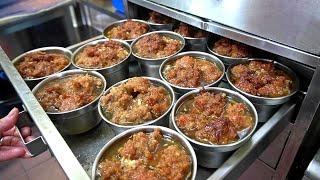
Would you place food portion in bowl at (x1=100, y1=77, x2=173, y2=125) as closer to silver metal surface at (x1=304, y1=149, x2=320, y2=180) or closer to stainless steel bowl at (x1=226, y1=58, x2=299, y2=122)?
stainless steel bowl at (x1=226, y1=58, x2=299, y2=122)

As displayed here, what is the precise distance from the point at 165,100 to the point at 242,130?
457 mm

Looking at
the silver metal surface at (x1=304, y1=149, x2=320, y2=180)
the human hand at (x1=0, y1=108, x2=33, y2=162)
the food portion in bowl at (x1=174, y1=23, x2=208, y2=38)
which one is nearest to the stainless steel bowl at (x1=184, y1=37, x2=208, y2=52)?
the food portion in bowl at (x1=174, y1=23, x2=208, y2=38)

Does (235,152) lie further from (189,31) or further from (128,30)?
(128,30)

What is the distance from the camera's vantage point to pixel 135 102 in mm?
1550

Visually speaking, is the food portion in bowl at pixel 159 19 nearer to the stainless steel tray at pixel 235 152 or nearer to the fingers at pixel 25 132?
the stainless steel tray at pixel 235 152

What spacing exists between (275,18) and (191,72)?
55 cm

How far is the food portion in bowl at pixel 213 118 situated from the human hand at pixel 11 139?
92 centimetres

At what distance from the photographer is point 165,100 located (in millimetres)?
1535

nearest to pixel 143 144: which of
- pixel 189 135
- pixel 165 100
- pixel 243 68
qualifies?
pixel 189 135

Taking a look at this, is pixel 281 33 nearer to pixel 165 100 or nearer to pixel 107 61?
pixel 165 100

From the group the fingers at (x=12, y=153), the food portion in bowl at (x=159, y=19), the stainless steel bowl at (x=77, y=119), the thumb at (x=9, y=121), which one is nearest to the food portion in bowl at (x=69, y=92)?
the stainless steel bowl at (x=77, y=119)

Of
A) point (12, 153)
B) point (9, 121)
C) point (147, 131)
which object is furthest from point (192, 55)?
point (12, 153)

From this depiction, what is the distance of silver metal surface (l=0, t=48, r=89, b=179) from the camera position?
110 cm

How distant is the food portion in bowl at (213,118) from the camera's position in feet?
4.17
